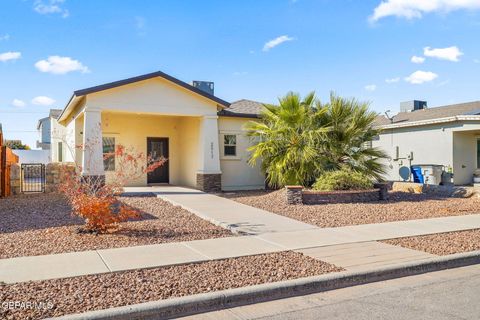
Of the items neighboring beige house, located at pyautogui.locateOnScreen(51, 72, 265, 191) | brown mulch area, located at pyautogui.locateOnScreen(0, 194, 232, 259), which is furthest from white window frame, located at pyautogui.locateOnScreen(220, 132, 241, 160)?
brown mulch area, located at pyautogui.locateOnScreen(0, 194, 232, 259)

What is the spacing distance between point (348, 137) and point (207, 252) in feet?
30.9

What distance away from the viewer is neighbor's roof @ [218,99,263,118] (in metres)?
18.3

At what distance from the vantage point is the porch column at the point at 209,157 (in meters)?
17.3

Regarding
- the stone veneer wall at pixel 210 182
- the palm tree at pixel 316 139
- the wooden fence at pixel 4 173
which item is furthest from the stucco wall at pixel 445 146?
the wooden fence at pixel 4 173

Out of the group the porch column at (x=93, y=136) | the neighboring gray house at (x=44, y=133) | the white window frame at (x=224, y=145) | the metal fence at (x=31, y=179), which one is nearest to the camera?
the porch column at (x=93, y=136)

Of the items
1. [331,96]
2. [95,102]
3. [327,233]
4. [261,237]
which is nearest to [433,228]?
[327,233]

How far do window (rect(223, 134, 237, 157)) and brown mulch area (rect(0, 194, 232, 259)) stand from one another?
247 inches

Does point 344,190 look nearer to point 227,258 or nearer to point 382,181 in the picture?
point 382,181

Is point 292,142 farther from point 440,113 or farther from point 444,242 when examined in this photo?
point 440,113

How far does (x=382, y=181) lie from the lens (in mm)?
15312

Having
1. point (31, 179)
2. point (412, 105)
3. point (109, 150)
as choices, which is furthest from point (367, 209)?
point (412, 105)

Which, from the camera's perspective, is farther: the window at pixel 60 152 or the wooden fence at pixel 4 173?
the window at pixel 60 152

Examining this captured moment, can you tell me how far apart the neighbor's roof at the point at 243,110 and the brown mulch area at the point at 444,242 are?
1035 centimetres

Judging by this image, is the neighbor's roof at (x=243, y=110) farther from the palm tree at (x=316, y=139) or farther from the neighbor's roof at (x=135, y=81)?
the palm tree at (x=316, y=139)
